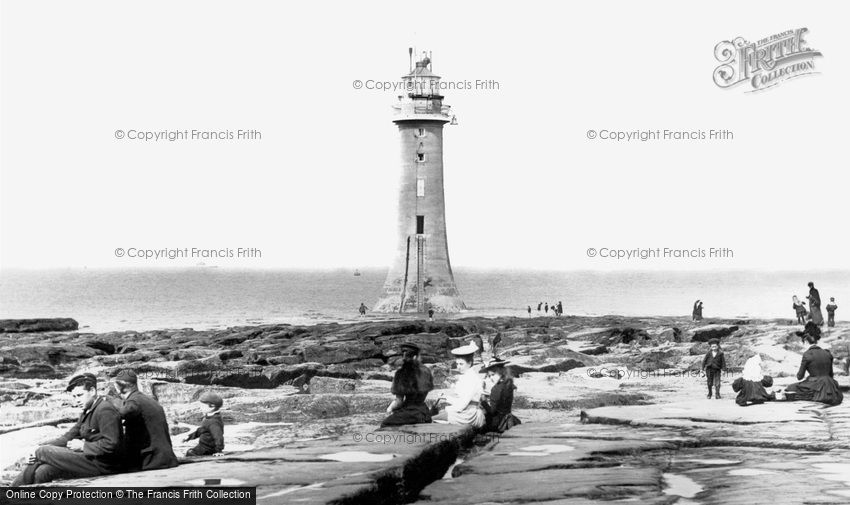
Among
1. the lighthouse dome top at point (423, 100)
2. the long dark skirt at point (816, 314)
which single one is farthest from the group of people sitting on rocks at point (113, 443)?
the lighthouse dome top at point (423, 100)

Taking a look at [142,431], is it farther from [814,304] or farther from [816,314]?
[816,314]

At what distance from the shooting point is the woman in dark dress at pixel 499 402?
1315 cm

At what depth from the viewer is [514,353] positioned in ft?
90.5

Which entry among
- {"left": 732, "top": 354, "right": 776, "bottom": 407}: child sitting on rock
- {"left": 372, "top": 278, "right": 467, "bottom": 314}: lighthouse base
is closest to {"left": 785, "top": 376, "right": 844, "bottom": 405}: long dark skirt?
{"left": 732, "top": 354, "right": 776, "bottom": 407}: child sitting on rock

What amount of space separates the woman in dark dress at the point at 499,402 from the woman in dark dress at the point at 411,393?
2.13 ft

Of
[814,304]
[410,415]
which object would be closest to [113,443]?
[410,415]

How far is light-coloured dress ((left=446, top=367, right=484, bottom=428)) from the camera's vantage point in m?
12.8

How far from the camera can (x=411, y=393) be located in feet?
43.4

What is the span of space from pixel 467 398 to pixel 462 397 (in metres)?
0.06

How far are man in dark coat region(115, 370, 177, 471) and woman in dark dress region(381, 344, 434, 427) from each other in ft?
9.81

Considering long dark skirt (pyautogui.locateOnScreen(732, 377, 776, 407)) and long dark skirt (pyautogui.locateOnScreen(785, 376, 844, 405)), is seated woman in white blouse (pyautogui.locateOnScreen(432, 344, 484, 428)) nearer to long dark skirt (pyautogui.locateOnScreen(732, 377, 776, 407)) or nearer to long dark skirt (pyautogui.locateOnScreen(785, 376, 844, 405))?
long dark skirt (pyautogui.locateOnScreen(732, 377, 776, 407))

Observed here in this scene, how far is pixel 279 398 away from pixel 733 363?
9.92 m

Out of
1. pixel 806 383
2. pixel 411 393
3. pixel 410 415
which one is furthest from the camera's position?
pixel 806 383

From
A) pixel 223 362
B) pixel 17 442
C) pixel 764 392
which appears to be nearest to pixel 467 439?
pixel 764 392
